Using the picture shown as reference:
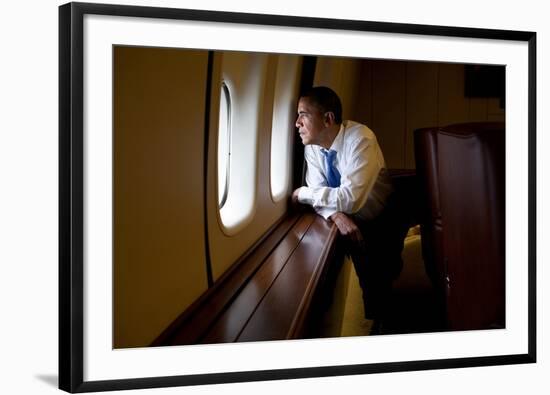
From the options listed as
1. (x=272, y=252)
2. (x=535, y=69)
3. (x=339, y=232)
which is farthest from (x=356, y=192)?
(x=535, y=69)

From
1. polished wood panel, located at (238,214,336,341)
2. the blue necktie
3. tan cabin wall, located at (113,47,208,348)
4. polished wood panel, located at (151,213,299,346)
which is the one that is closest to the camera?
tan cabin wall, located at (113,47,208,348)

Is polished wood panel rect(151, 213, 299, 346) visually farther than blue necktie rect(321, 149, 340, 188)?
No

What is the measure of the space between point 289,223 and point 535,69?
3.28 feet

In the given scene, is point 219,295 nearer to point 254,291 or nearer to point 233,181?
point 254,291

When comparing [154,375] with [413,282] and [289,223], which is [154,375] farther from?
[413,282]

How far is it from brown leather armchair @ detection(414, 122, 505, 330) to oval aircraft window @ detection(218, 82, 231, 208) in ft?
2.22

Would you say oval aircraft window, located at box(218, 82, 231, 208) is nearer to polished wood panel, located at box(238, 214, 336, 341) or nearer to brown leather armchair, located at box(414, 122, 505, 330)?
polished wood panel, located at box(238, 214, 336, 341)

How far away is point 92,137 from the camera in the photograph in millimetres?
2512

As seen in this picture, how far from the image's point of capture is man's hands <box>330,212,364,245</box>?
9.55 feet

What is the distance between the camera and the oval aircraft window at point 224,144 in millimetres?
2676

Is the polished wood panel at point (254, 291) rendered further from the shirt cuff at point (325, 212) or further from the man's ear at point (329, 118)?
the man's ear at point (329, 118)

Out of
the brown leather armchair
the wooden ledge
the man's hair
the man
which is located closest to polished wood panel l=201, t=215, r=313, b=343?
the wooden ledge

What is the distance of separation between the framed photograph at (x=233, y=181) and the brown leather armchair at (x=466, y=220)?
25mm

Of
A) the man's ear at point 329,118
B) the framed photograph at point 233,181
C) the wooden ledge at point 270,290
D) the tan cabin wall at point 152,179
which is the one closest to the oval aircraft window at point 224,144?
the framed photograph at point 233,181
